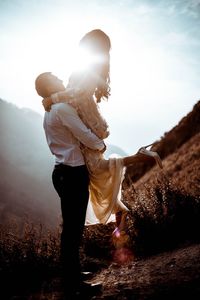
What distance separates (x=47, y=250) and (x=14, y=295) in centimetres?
88

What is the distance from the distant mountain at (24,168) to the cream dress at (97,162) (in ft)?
174

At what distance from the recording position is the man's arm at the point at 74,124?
3029 millimetres

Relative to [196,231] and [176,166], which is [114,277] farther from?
[176,166]

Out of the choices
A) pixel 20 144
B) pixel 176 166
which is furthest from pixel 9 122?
pixel 176 166

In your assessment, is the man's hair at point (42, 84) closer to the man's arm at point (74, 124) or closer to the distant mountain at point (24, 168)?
the man's arm at point (74, 124)

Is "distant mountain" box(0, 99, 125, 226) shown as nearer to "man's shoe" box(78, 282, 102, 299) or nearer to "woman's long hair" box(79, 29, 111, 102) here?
"man's shoe" box(78, 282, 102, 299)

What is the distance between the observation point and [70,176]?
9.88ft

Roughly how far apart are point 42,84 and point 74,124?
0.60m

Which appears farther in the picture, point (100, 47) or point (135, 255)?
point (135, 255)

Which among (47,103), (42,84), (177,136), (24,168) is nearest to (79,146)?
(47,103)

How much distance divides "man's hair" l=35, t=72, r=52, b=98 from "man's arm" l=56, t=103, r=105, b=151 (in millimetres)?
366

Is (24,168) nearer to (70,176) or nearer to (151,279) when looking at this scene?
(70,176)

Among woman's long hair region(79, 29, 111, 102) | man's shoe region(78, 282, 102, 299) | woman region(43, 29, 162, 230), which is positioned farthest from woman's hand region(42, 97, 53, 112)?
man's shoe region(78, 282, 102, 299)

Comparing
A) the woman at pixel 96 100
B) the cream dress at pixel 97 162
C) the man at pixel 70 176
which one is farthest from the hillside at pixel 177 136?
the man at pixel 70 176
